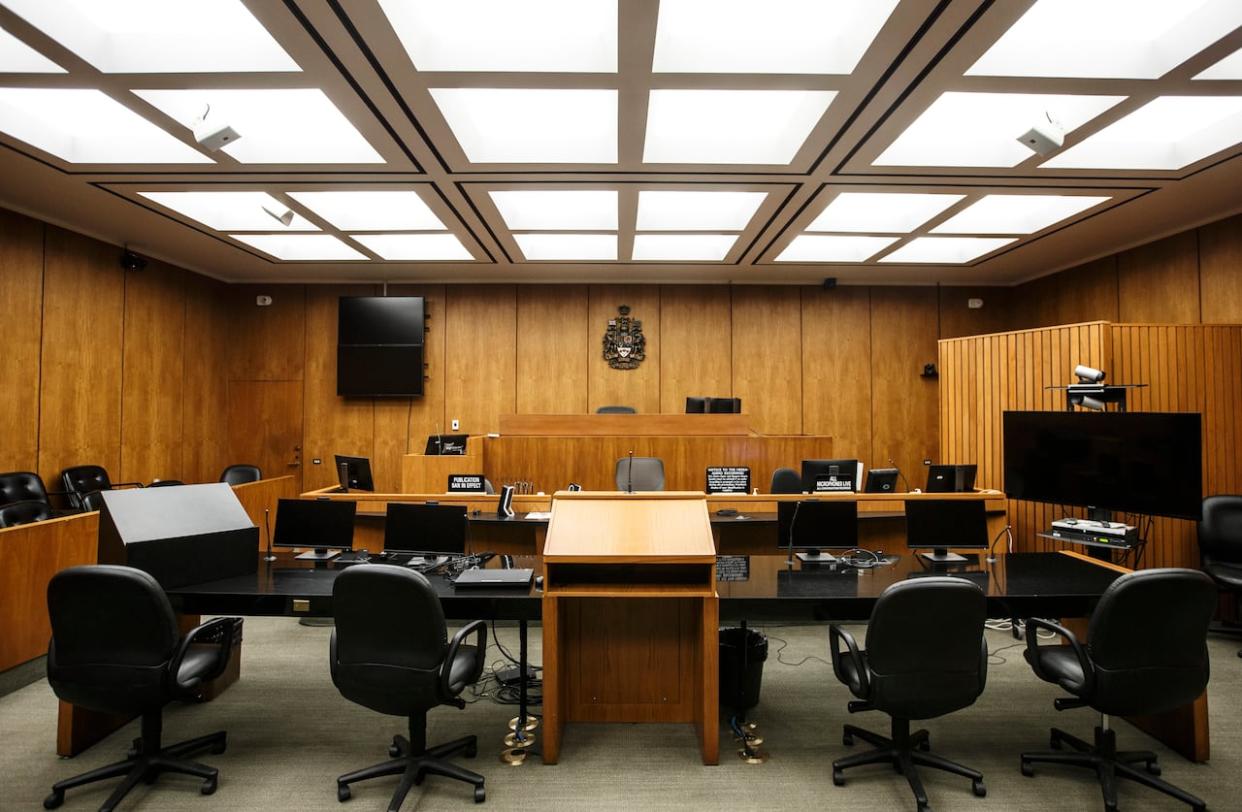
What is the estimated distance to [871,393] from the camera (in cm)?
873

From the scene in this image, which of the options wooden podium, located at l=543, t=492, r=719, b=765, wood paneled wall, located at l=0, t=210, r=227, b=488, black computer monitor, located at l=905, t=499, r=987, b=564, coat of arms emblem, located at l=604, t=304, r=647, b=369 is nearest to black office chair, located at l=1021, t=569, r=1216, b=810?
black computer monitor, located at l=905, t=499, r=987, b=564

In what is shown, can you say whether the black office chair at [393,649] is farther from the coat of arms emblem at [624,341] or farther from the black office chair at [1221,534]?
the coat of arms emblem at [624,341]

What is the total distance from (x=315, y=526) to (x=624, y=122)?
3.17 meters

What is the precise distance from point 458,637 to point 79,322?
6520 mm

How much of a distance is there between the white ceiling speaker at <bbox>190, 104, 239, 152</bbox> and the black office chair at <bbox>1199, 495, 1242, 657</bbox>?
7.29 metres

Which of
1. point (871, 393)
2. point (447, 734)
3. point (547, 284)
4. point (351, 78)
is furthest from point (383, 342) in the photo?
point (871, 393)

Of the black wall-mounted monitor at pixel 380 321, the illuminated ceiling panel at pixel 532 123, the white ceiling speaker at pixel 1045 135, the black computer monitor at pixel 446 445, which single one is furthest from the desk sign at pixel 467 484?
the white ceiling speaker at pixel 1045 135

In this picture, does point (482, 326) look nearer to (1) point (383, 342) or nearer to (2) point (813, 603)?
(1) point (383, 342)

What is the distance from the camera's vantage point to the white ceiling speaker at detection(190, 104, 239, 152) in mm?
3650

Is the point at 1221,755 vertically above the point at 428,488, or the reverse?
the point at 428,488

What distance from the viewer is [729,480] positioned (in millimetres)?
5453

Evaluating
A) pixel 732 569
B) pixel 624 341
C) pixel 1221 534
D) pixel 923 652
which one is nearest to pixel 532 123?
pixel 732 569

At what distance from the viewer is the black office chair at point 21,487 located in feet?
17.4

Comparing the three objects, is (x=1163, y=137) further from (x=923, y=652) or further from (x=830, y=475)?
(x=923, y=652)
